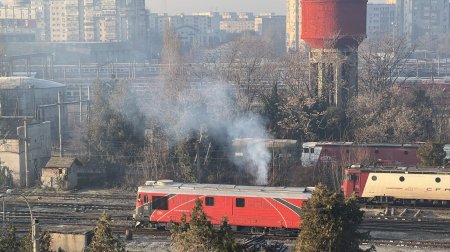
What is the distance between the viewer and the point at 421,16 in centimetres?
17012

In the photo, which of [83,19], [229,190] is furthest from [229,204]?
[83,19]

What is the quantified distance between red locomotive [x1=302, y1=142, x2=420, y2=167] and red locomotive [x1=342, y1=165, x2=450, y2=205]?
13.4 ft

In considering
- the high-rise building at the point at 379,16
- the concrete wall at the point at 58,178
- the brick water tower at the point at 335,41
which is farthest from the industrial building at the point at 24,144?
the high-rise building at the point at 379,16

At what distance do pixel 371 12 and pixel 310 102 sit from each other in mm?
132692

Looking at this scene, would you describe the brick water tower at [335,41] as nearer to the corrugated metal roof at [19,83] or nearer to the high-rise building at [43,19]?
the corrugated metal roof at [19,83]

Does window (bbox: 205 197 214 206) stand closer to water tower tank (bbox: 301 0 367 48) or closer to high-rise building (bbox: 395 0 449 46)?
water tower tank (bbox: 301 0 367 48)

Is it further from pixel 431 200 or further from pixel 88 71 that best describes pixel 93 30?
pixel 431 200

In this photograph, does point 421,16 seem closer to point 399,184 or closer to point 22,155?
point 22,155

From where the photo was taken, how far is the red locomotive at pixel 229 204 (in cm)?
2888

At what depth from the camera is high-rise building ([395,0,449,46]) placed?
16688cm

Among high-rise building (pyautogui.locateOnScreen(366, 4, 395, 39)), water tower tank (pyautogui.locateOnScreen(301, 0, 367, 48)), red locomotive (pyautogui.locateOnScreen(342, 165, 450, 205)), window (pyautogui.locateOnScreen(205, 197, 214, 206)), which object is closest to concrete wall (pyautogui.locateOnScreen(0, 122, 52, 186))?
window (pyautogui.locateOnScreen(205, 197, 214, 206))

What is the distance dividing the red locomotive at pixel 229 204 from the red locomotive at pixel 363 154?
1029 centimetres

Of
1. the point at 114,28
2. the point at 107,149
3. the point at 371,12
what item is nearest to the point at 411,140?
the point at 107,149

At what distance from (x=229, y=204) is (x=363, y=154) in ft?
39.8
